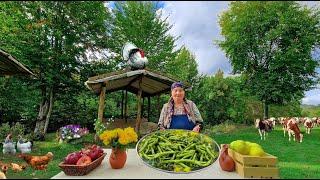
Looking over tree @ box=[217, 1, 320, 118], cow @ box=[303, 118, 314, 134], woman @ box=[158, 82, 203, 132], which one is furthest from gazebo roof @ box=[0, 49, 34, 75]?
cow @ box=[303, 118, 314, 134]

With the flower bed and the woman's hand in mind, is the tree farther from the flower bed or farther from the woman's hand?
the flower bed

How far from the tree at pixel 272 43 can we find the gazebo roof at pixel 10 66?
5.78m

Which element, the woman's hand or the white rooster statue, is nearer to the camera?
the woman's hand

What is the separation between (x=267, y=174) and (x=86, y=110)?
20.9 m

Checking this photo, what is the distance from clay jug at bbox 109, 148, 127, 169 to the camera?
4.29m

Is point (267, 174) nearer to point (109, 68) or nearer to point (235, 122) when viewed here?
point (109, 68)

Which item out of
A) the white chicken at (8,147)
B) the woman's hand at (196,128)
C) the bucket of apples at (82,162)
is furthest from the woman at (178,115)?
the white chicken at (8,147)

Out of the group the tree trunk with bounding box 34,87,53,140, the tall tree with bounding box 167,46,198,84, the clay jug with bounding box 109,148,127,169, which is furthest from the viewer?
the tall tree with bounding box 167,46,198,84

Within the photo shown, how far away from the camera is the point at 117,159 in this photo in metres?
4.31

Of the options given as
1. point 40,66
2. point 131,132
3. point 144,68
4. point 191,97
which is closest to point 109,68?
point 40,66

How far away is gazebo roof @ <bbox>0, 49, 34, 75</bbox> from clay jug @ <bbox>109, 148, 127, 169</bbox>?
7.62 meters

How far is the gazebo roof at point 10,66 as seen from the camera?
1132 centimetres

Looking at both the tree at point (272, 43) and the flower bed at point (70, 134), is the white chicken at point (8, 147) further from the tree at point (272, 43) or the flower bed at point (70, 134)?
the tree at point (272, 43)

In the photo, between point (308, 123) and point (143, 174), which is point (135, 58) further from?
point (308, 123)
